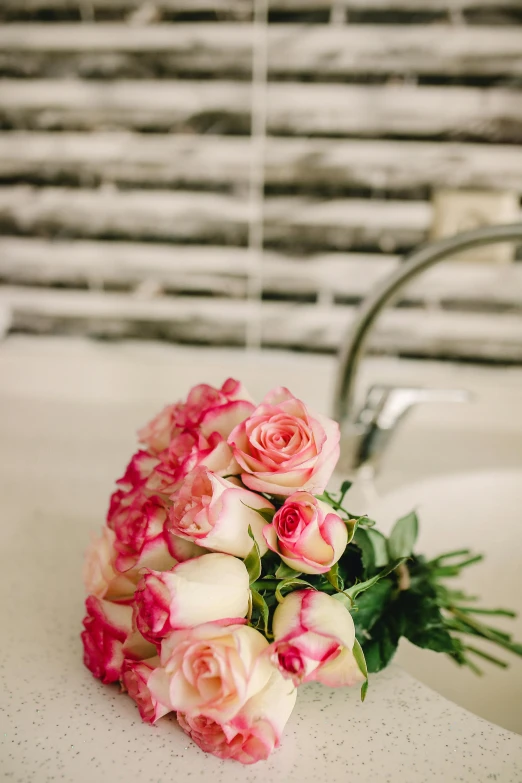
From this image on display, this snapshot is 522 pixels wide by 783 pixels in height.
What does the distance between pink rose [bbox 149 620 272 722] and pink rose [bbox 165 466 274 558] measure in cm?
4

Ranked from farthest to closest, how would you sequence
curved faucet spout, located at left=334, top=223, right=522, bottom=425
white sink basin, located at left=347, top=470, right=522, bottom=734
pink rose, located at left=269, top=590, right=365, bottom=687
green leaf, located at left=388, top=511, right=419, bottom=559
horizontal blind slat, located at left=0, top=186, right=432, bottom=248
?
horizontal blind slat, located at left=0, top=186, right=432, bottom=248, white sink basin, located at left=347, top=470, right=522, bottom=734, curved faucet spout, located at left=334, top=223, right=522, bottom=425, green leaf, located at left=388, top=511, right=419, bottom=559, pink rose, located at left=269, top=590, right=365, bottom=687

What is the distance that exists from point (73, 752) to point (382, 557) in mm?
219

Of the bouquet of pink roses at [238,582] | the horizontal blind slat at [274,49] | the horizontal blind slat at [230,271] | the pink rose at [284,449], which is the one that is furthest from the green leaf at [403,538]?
the horizontal blind slat at [274,49]

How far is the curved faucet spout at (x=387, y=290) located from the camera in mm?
565

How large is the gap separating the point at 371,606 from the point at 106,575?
0.56 ft

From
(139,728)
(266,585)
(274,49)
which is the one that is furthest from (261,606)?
(274,49)

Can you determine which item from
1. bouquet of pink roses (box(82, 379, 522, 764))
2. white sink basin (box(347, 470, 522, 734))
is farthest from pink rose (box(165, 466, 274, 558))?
white sink basin (box(347, 470, 522, 734))

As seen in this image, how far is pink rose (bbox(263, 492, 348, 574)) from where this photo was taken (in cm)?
33

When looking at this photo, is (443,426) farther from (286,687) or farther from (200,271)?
(286,687)

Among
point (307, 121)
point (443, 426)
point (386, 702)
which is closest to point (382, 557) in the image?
point (386, 702)

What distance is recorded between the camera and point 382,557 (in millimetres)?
419

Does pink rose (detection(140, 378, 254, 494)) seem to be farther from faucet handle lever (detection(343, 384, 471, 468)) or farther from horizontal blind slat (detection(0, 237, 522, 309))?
horizontal blind slat (detection(0, 237, 522, 309))

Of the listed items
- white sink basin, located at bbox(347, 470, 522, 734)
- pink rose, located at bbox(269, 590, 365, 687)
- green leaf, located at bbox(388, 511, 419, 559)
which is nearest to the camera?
pink rose, located at bbox(269, 590, 365, 687)

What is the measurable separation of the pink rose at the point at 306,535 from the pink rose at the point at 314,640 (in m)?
0.02
